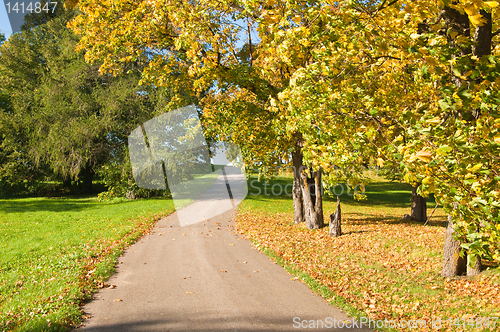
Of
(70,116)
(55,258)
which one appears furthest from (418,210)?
(70,116)

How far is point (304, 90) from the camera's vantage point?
6559 millimetres

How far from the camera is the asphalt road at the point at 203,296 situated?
5.38 meters

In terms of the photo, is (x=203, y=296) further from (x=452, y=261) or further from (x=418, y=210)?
(x=418, y=210)

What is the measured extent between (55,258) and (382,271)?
874cm

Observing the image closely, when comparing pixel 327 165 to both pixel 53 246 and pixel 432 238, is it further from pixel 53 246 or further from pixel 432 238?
pixel 53 246

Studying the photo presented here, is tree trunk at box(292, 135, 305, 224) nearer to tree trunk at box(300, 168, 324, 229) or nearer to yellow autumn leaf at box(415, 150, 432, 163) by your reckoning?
tree trunk at box(300, 168, 324, 229)

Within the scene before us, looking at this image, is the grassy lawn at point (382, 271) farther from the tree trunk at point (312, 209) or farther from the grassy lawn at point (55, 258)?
the grassy lawn at point (55, 258)

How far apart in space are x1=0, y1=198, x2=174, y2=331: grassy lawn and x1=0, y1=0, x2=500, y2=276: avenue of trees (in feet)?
17.9

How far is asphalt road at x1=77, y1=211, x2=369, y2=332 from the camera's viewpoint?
5383 millimetres

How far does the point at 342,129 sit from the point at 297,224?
28.8ft

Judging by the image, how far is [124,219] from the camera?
1477 centimetres

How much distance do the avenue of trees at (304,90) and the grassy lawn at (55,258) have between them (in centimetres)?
545

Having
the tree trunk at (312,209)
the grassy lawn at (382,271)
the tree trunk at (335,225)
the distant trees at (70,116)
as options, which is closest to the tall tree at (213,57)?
the tree trunk at (312,209)

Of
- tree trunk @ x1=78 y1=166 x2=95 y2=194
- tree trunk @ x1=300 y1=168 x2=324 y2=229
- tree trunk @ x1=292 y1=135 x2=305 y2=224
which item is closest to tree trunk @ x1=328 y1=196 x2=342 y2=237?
tree trunk @ x1=300 y1=168 x2=324 y2=229
